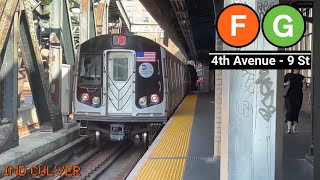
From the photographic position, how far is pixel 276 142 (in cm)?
362

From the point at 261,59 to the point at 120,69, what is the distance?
9.26m

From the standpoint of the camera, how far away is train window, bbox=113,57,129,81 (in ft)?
39.2

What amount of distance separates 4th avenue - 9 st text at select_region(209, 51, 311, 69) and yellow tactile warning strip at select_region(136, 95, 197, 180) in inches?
153

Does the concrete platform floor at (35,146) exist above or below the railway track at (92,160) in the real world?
above

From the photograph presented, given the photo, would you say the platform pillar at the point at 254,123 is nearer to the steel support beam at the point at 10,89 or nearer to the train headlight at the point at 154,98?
the steel support beam at the point at 10,89

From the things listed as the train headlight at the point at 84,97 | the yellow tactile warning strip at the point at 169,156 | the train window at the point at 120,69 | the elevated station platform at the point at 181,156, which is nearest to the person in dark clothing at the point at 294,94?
the elevated station platform at the point at 181,156

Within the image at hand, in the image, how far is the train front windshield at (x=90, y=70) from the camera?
1195 cm

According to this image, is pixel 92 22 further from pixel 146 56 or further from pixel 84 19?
pixel 146 56

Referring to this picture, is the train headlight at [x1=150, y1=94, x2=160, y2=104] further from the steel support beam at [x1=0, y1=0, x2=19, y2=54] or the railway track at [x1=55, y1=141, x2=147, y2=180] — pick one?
the steel support beam at [x1=0, y1=0, x2=19, y2=54]

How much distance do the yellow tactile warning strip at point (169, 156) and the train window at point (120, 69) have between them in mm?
1825

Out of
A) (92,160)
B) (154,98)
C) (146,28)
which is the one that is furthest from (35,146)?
(146,28)

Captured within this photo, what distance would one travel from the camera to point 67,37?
1512cm

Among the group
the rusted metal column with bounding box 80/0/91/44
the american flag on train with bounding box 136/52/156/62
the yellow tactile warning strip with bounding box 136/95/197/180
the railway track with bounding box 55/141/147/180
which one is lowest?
the railway track with bounding box 55/141/147/180

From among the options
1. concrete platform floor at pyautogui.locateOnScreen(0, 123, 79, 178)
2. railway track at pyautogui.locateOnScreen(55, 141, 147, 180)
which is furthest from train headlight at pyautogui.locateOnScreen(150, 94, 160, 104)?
concrete platform floor at pyautogui.locateOnScreen(0, 123, 79, 178)
